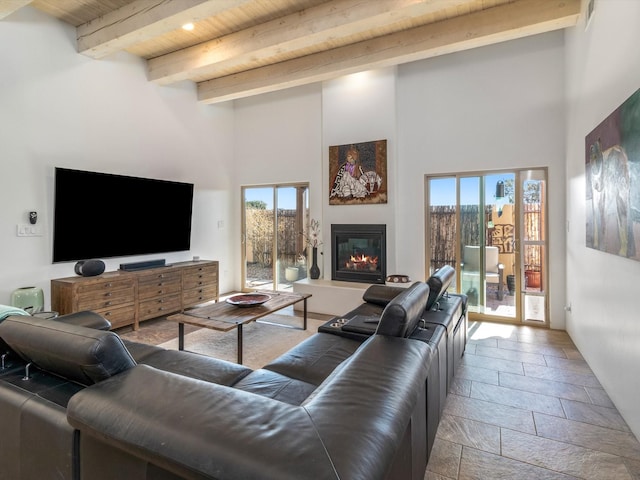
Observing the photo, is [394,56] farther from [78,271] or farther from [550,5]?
[78,271]

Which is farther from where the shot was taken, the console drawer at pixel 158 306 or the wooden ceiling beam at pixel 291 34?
the console drawer at pixel 158 306

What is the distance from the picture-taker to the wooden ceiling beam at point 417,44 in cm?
349

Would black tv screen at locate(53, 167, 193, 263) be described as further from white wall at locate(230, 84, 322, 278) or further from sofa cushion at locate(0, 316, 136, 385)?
sofa cushion at locate(0, 316, 136, 385)

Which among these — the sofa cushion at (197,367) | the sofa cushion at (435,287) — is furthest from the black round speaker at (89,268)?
the sofa cushion at (435,287)

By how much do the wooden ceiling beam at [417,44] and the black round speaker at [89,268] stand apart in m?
3.18

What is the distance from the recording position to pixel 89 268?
3.89m

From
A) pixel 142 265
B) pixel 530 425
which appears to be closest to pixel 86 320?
pixel 142 265

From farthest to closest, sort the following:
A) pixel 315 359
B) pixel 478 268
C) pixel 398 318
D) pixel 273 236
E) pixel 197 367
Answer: pixel 273 236
pixel 478 268
pixel 315 359
pixel 197 367
pixel 398 318

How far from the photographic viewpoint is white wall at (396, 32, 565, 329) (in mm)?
4219

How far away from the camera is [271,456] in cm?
82

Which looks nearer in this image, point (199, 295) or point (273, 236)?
point (199, 295)

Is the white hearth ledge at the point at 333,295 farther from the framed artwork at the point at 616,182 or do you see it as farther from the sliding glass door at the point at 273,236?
the framed artwork at the point at 616,182

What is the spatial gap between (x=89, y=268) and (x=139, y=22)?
2.73m

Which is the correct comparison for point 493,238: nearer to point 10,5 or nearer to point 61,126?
point 61,126
